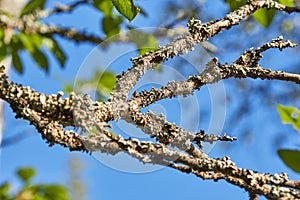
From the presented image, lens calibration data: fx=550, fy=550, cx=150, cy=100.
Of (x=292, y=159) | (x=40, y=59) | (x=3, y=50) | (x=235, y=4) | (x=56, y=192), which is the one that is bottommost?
(x=292, y=159)

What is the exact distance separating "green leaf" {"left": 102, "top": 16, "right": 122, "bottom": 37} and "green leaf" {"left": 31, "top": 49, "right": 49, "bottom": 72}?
307 millimetres

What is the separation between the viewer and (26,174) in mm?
2070

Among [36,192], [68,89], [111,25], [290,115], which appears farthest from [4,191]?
[290,115]

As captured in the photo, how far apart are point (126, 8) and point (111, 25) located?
2.35ft

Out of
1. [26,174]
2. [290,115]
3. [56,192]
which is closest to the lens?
[290,115]

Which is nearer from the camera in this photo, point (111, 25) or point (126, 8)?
point (126, 8)

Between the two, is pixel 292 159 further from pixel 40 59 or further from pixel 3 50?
pixel 40 59

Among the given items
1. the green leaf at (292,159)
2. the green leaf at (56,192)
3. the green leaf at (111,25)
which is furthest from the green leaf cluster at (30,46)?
the green leaf at (292,159)

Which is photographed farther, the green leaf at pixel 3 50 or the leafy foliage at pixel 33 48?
the leafy foliage at pixel 33 48

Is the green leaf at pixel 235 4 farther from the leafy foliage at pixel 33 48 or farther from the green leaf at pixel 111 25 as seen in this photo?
the leafy foliage at pixel 33 48

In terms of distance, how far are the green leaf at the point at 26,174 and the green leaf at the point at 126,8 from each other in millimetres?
1370

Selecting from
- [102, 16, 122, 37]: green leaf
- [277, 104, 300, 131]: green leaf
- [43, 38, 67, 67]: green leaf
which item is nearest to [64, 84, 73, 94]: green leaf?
[43, 38, 67, 67]: green leaf

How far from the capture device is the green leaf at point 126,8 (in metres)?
0.78

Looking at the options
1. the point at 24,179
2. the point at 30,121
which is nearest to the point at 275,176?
the point at 30,121
